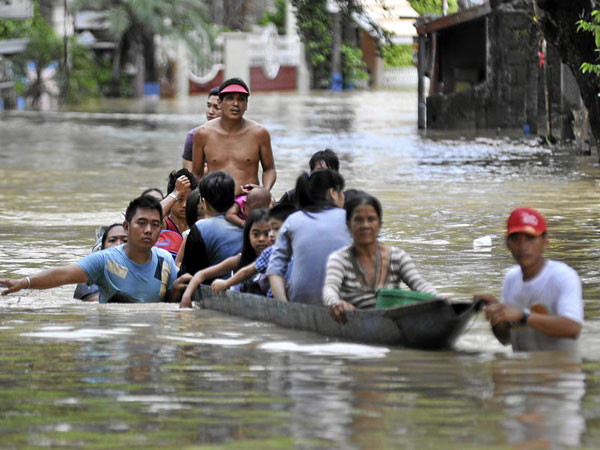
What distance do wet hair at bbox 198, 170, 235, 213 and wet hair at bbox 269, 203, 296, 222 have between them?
67cm

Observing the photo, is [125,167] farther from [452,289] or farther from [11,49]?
[11,49]

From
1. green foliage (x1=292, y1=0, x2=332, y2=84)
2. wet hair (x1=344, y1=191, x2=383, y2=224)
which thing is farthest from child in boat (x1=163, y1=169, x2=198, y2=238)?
green foliage (x1=292, y1=0, x2=332, y2=84)

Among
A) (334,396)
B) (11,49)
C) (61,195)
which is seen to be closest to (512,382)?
(334,396)

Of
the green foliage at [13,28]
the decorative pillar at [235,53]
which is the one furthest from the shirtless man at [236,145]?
the decorative pillar at [235,53]

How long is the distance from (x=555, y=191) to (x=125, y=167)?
8.18 m

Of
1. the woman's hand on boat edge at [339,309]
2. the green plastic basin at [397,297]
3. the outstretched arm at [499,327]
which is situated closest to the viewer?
the outstretched arm at [499,327]

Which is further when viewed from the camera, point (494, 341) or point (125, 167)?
point (125, 167)

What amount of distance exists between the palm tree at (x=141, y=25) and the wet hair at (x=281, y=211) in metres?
42.2

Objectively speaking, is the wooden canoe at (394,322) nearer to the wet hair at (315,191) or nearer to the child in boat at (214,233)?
the wet hair at (315,191)

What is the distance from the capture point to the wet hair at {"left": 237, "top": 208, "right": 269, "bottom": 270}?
31.5 ft

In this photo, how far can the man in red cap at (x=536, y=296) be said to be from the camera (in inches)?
281

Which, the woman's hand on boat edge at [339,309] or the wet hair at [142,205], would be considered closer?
the woman's hand on boat edge at [339,309]

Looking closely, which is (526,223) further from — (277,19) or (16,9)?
(277,19)

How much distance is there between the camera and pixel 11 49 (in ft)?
153
